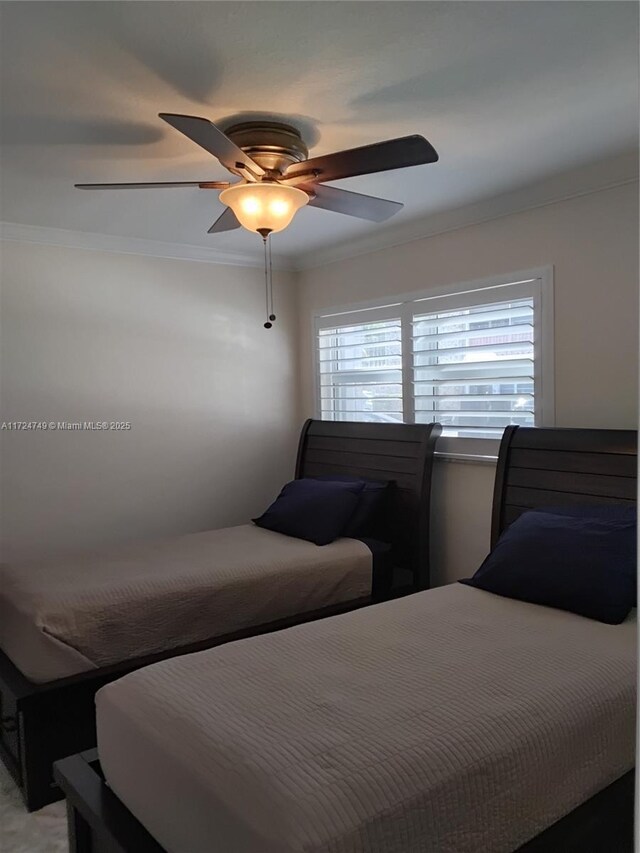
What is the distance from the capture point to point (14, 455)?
11.6ft

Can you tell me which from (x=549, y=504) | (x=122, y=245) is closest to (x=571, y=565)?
(x=549, y=504)

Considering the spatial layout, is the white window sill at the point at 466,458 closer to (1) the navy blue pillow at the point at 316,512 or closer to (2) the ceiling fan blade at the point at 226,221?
(1) the navy blue pillow at the point at 316,512

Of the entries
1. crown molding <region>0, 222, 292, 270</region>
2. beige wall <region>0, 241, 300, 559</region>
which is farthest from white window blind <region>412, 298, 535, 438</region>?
crown molding <region>0, 222, 292, 270</region>

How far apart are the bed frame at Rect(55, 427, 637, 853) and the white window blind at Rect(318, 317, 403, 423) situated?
0.96 meters

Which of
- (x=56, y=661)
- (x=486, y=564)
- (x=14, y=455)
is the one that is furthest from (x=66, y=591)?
(x=486, y=564)

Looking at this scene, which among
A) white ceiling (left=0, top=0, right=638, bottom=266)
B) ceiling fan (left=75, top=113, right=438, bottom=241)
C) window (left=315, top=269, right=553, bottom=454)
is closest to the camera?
white ceiling (left=0, top=0, right=638, bottom=266)

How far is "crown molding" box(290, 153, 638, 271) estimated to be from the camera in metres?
2.75

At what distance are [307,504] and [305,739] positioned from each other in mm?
2064

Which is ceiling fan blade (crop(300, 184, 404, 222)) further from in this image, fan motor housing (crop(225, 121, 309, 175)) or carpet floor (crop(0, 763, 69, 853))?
carpet floor (crop(0, 763, 69, 853))

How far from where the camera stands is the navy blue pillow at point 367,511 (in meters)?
3.54

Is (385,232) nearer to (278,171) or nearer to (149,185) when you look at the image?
(278,171)

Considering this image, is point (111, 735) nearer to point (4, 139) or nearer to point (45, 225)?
point (4, 139)

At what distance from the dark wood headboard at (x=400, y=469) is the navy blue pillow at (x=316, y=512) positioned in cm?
23

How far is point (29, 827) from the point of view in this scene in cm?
224
